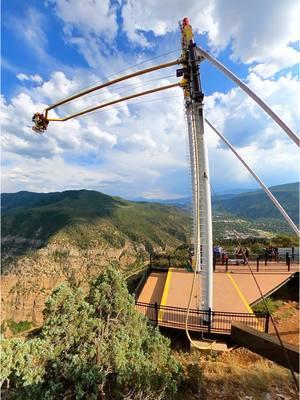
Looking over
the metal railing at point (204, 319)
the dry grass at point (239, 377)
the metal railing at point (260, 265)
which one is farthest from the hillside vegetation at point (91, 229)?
the dry grass at point (239, 377)

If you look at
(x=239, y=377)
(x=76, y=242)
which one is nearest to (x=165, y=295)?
(x=239, y=377)

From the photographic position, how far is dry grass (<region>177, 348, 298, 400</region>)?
7.18m

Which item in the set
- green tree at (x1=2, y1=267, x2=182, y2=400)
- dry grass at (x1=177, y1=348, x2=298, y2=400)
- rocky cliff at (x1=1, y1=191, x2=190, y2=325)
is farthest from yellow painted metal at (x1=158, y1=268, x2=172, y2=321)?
rocky cliff at (x1=1, y1=191, x2=190, y2=325)

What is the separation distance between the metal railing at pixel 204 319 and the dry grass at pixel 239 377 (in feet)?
2.79

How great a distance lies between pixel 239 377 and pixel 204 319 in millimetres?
2265

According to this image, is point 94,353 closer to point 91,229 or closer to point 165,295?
point 165,295

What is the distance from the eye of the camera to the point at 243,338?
3736 millimetres

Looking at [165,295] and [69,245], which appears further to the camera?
[69,245]

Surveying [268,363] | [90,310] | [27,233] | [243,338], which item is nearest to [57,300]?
[90,310]

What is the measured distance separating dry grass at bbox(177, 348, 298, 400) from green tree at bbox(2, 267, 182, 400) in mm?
1253

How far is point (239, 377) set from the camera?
7980 mm

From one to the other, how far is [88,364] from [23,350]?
155 centimetres

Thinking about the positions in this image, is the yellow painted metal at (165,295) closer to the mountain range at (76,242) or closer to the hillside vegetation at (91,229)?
the mountain range at (76,242)

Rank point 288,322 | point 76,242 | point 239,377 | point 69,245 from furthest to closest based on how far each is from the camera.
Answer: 1. point 76,242
2. point 69,245
3. point 288,322
4. point 239,377
